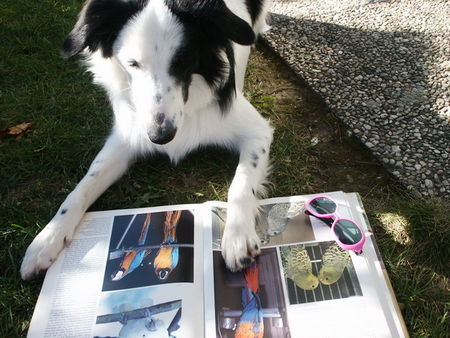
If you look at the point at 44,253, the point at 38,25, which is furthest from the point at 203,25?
the point at 38,25

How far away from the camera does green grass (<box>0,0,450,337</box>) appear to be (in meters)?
1.80

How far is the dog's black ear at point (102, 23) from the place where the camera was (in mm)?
1735

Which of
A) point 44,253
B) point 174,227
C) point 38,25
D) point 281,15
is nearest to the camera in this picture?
point 44,253

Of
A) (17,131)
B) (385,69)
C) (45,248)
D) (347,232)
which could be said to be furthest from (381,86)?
(17,131)

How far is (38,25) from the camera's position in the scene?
3371 millimetres

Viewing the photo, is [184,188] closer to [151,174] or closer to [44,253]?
[151,174]

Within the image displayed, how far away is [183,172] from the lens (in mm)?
→ 2281

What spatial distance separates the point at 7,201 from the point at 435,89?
2951 millimetres

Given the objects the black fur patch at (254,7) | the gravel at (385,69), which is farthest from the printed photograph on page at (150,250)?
the black fur patch at (254,7)

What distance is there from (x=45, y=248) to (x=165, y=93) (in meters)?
0.91

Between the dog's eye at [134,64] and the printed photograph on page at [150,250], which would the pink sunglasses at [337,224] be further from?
the dog's eye at [134,64]

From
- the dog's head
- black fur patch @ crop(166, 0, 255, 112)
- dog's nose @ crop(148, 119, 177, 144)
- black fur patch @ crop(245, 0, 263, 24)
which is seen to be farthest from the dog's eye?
black fur patch @ crop(245, 0, 263, 24)

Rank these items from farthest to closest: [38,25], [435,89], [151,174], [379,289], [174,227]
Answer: [38,25] < [435,89] < [151,174] < [174,227] < [379,289]

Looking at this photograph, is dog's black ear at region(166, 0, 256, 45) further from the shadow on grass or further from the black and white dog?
the shadow on grass
